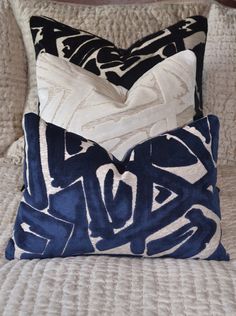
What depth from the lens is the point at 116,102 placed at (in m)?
0.99

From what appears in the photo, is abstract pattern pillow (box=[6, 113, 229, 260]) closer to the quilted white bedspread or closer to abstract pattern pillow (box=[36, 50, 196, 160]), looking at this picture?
the quilted white bedspread

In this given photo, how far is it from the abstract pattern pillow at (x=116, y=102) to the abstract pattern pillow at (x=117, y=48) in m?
0.09

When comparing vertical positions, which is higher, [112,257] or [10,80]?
[10,80]

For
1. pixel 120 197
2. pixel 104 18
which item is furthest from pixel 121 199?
pixel 104 18

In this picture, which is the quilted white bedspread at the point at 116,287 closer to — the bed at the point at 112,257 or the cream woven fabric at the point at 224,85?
the bed at the point at 112,257

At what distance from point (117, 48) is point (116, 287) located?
70 cm

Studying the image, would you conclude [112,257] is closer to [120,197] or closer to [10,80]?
[120,197]

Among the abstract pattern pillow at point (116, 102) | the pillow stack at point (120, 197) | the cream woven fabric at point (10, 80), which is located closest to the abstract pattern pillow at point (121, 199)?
the pillow stack at point (120, 197)

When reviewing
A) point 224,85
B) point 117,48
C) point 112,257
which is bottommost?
point 112,257

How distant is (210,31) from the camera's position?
1.29m

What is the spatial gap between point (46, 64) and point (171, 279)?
21.8 inches

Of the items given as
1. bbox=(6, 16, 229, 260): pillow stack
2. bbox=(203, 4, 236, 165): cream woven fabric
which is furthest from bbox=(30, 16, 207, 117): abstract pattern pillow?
bbox=(6, 16, 229, 260): pillow stack

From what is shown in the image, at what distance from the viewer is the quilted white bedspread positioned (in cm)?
69

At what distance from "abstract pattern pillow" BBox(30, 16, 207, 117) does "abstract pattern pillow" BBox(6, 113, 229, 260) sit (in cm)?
34
